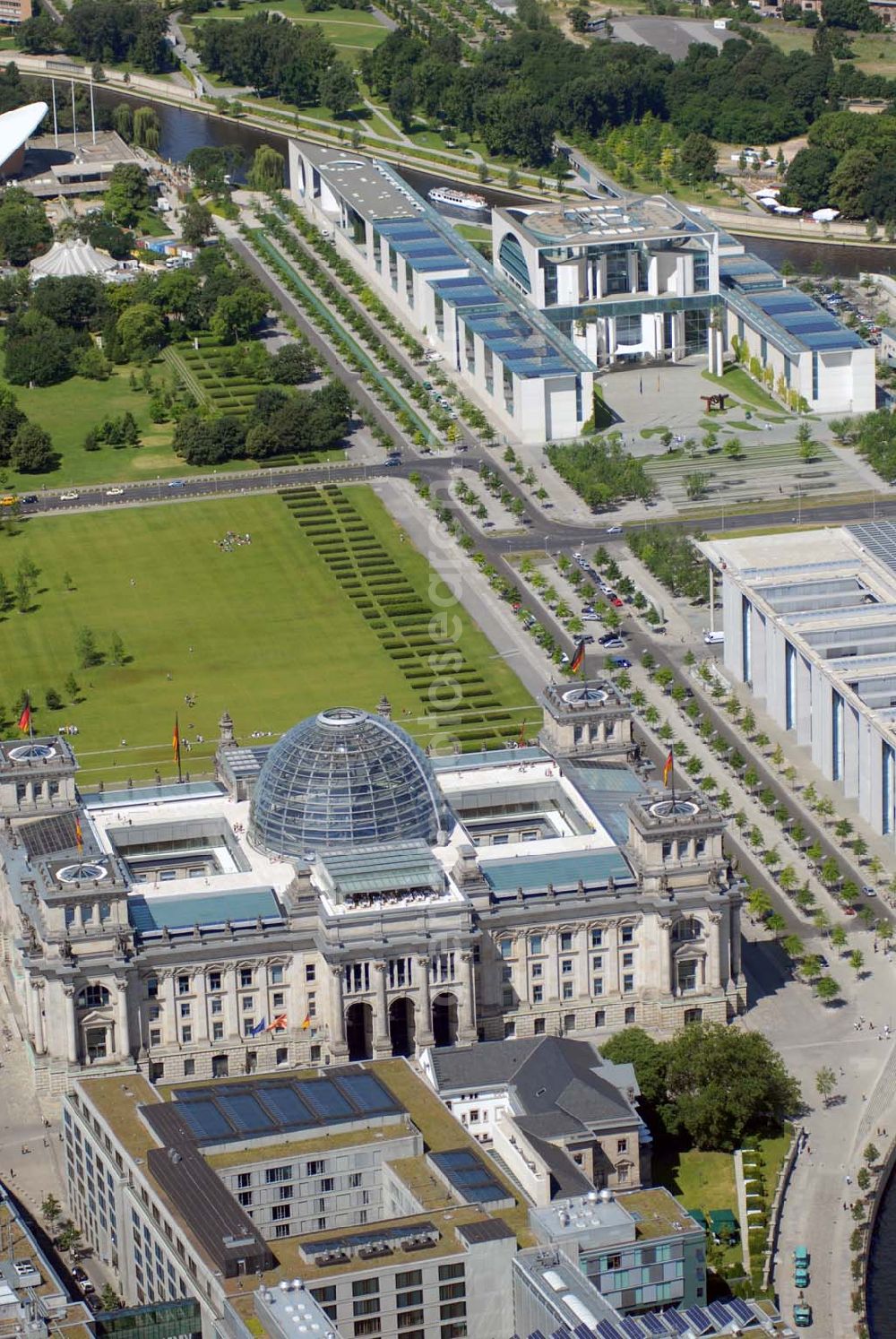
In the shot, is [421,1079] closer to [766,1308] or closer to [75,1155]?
[75,1155]

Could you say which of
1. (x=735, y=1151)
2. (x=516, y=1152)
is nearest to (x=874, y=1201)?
(x=735, y=1151)

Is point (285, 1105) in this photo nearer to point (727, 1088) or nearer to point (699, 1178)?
point (699, 1178)

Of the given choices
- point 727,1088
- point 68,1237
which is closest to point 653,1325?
point 727,1088

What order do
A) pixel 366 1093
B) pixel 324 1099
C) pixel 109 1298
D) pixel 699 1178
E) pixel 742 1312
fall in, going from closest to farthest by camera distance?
pixel 742 1312 < pixel 109 1298 < pixel 324 1099 < pixel 366 1093 < pixel 699 1178

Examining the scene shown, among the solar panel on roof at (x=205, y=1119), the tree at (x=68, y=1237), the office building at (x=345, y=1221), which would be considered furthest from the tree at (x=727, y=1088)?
the tree at (x=68, y=1237)

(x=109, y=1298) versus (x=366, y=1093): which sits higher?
(x=366, y=1093)

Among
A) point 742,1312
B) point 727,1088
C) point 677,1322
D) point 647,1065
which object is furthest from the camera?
point 647,1065

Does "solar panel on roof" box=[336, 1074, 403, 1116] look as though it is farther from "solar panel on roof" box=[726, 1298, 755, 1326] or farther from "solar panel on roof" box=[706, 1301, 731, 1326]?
"solar panel on roof" box=[726, 1298, 755, 1326]
